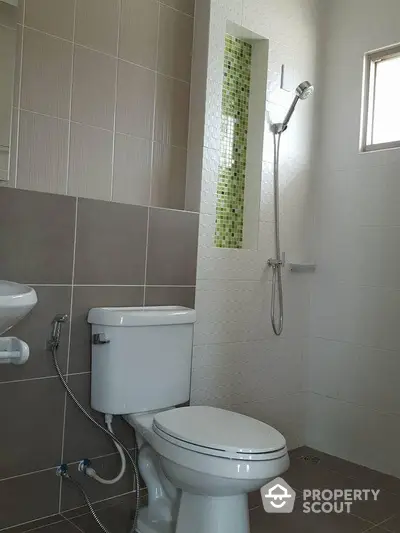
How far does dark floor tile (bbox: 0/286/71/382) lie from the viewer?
73.3 inches

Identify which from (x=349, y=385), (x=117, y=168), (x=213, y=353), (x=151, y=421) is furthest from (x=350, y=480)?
(x=117, y=168)

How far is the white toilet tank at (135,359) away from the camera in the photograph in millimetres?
1920

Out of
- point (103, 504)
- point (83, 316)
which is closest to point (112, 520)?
point (103, 504)

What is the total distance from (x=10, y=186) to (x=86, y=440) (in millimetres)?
989

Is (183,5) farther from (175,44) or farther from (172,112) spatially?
(172,112)

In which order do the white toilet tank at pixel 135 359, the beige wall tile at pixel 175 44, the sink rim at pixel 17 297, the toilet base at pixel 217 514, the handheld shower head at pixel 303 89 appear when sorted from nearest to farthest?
the sink rim at pixel 17 297
the toilet base at pixel 217 514
the white toilet tank at pixel 135 359
the beige wall tile at pixel 175 44
the handheld shower head at pixel 303 89

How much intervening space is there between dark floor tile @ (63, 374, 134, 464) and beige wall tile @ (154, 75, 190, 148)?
3.60ft

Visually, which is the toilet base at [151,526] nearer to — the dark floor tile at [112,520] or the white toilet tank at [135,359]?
the dark floor tile at [112,520]

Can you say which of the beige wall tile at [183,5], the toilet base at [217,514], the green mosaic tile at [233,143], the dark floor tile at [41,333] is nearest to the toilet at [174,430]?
the toilet base at [217,514]

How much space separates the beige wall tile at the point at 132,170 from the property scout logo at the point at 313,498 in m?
1.31

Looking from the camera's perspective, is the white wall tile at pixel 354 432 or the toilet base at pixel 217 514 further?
the white wall tile at pixel 354 432

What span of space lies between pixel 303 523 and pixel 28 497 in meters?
1.03

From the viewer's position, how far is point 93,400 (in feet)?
6.51

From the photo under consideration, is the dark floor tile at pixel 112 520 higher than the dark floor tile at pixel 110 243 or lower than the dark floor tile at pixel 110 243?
lower
